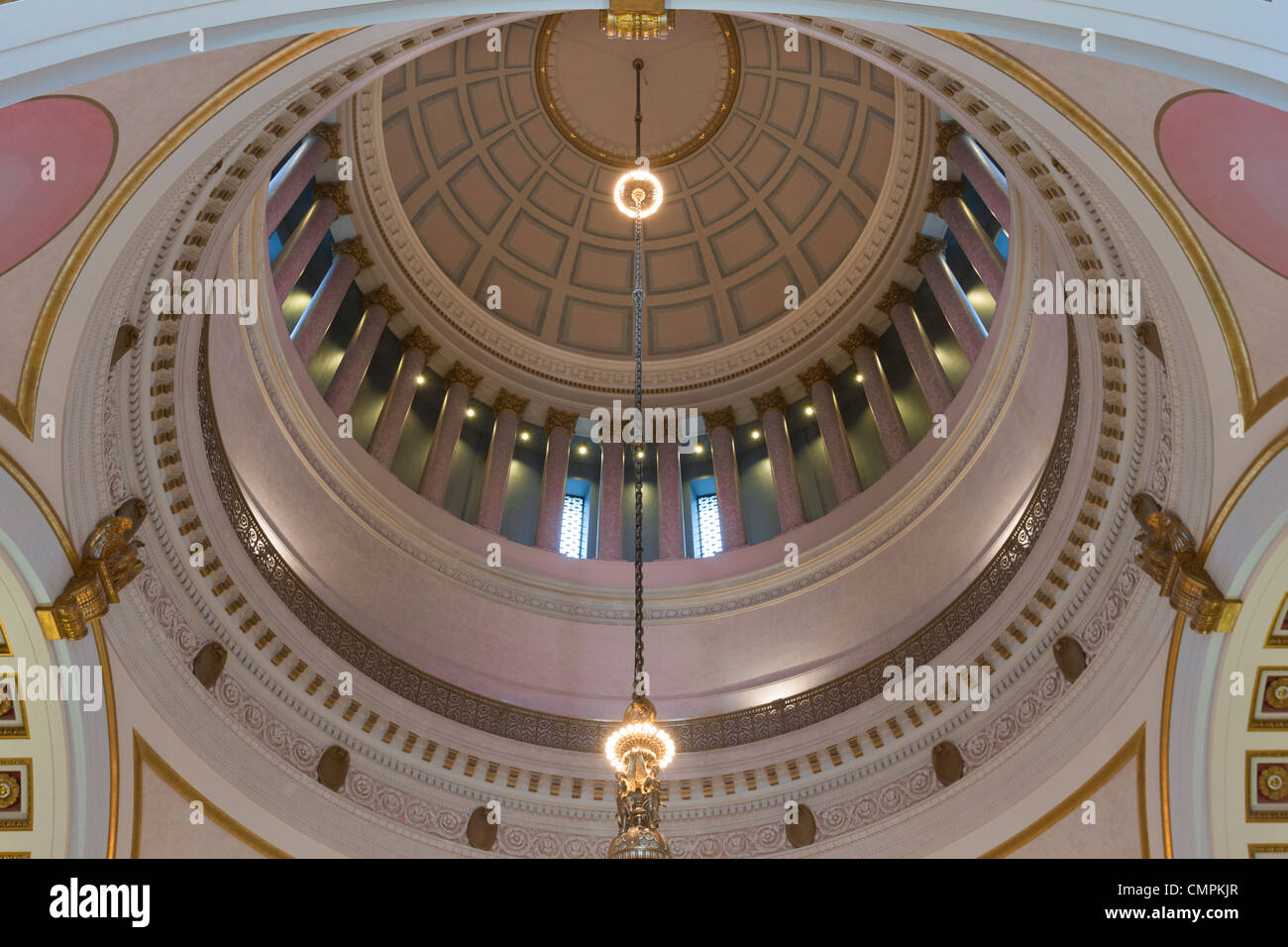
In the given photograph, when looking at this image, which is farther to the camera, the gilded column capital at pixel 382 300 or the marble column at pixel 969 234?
the gilded column capital at pixel 382 300

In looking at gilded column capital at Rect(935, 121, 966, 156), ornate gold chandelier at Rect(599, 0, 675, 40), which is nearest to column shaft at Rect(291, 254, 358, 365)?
gilded column capital at Rect(935, 121, 966, 156)

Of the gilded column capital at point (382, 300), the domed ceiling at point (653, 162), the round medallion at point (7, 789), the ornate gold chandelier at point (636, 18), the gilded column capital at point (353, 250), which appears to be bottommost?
the round medallion at point (7, 789)

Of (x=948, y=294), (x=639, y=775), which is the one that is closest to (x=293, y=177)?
(x=948, y=294)

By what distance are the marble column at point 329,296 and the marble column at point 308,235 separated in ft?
1.14

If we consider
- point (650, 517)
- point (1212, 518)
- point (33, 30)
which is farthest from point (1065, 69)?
point (650, 517)

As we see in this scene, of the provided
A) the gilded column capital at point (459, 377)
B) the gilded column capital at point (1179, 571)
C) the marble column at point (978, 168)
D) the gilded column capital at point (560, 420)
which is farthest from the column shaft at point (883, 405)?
the gilded column capital at point (459, 377)

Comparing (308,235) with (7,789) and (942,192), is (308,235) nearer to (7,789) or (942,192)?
(7,789)

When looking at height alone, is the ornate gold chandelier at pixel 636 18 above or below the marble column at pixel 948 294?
below

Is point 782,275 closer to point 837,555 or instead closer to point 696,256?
point 696,256

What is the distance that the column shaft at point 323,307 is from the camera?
12.6 metres

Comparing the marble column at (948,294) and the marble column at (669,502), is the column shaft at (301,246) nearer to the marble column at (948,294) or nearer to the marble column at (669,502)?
the marble column at (669,502)

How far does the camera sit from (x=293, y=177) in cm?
1224

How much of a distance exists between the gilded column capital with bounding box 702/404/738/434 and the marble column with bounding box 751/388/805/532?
1.15 feet

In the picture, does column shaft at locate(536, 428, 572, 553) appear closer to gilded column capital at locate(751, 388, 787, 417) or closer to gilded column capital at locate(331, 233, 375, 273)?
gilded column capital at locate(751, 388, 787, 417)
